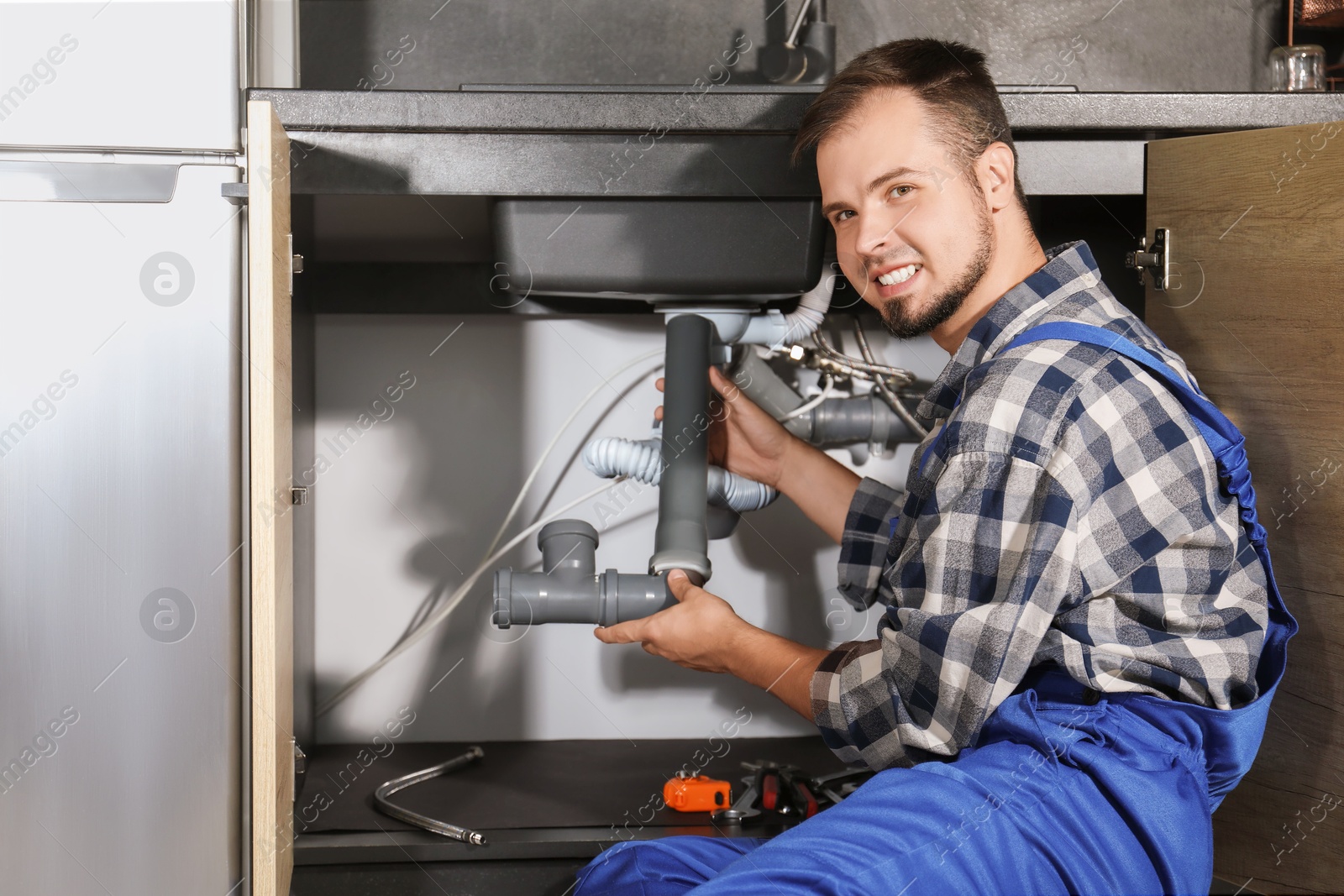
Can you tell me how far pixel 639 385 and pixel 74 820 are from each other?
76 centimetres

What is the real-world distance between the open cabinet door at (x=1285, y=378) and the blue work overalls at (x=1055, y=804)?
107 millimetres

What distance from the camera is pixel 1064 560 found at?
2.08 feet

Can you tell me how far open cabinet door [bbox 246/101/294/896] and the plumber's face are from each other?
0.44 metres

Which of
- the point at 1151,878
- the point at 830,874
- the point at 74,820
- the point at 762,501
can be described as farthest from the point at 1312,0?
the point at 74,820

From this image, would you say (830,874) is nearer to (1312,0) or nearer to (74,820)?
(74,820)

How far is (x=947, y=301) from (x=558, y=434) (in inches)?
22.6

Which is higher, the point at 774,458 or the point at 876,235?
the point at 876,235

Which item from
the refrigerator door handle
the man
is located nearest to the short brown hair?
the man

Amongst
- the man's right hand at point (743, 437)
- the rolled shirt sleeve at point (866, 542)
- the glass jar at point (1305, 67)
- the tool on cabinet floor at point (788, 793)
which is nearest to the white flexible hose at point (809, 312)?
the man's right hand at point (743, 437)

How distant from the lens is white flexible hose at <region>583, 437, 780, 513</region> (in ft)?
3.42

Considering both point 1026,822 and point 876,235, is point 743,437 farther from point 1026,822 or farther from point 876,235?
point 1026,822

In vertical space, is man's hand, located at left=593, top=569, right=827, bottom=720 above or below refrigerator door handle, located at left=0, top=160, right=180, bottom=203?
below

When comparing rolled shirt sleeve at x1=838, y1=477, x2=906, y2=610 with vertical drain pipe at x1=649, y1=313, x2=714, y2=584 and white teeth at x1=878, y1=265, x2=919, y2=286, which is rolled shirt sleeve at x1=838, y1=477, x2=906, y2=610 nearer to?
vertical drain pipe at x1=649, y1=313, x2=714, y2=584

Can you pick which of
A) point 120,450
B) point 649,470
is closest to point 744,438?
point 649,470
